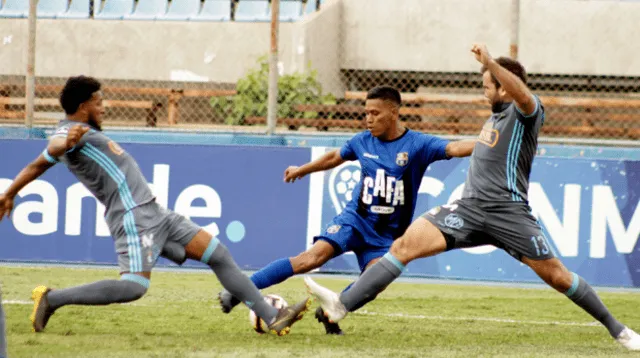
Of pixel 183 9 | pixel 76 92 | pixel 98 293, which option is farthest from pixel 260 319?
pixel 183 9

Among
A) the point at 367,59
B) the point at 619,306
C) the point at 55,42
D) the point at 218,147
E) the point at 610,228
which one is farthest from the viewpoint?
the point at 367,59

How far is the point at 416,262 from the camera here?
10.7m

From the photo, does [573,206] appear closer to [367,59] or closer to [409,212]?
[409,212]

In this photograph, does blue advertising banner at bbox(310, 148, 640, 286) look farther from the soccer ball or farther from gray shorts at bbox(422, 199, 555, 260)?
gray shorts at bbox(422, 199, 555, 260)

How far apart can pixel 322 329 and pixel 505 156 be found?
181 cm

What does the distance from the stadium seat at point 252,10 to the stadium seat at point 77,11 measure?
8.98ft

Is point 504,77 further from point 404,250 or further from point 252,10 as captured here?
point 252,10

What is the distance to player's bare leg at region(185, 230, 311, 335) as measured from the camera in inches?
253

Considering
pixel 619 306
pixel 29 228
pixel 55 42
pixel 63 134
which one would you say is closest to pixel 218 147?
pixel 29 228

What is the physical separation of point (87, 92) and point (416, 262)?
5163 mm

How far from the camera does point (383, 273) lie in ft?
20.6

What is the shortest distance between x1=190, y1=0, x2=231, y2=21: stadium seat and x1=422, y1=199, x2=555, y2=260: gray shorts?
14325mm

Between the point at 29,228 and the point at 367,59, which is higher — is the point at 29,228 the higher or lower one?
the lower one

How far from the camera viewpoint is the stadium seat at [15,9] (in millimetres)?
16219
